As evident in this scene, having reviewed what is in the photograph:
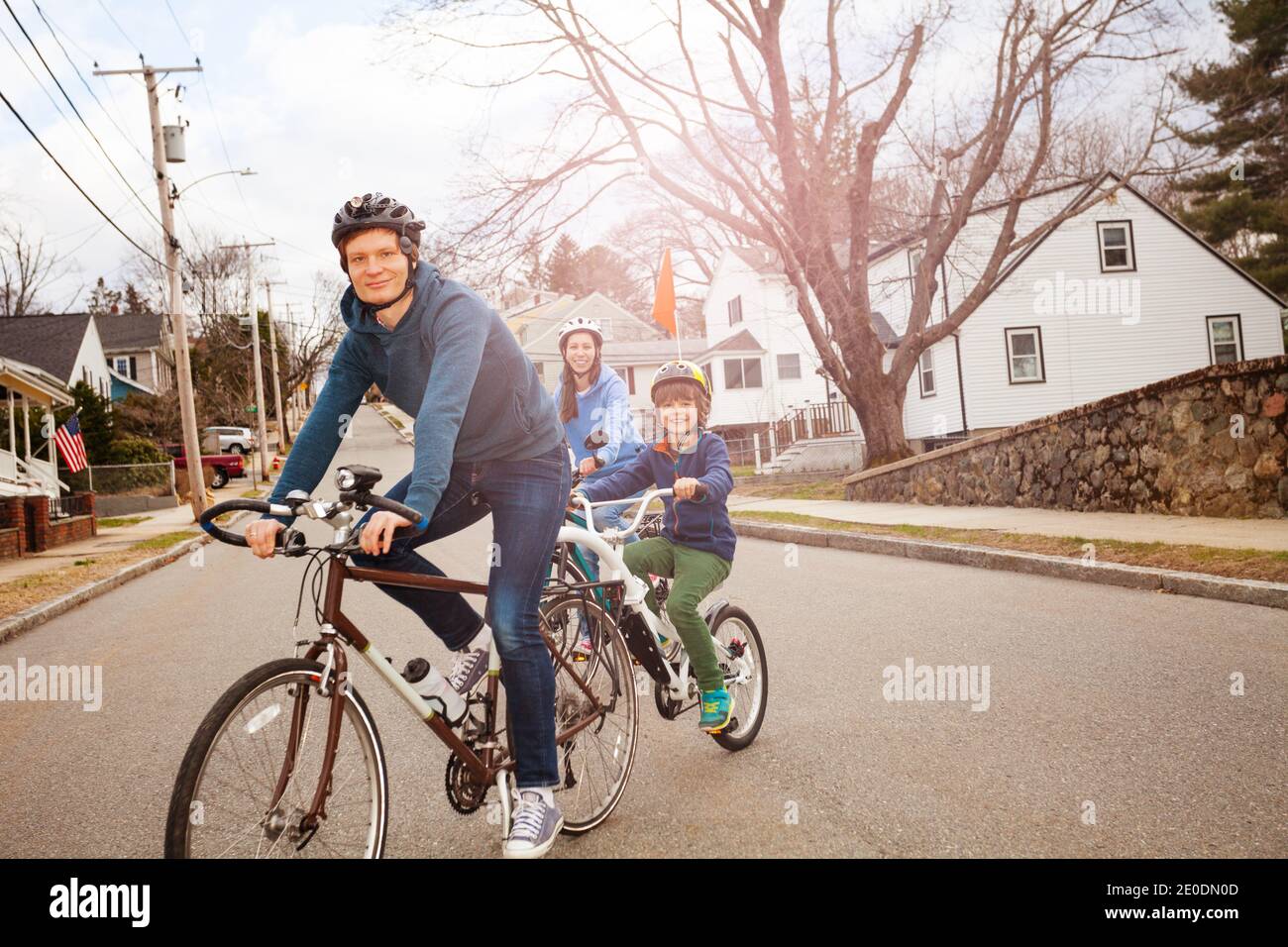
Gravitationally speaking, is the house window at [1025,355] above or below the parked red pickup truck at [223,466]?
above

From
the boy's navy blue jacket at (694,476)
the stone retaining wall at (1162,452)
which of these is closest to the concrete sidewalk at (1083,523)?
the stone retaining wall at (1162,452)

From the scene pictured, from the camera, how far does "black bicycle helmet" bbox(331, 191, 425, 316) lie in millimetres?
3086

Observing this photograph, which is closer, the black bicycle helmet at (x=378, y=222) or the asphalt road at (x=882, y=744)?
the black bicycle helmet at (x=378, y=222)

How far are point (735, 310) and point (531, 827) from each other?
144 ft

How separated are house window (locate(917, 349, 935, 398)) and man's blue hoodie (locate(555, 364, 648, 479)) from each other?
26582 millimetres

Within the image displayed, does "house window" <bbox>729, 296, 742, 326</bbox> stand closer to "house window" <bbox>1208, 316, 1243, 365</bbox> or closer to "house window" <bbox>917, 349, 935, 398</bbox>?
"house window" <bbox>917, 349, 935, 398</bbox>

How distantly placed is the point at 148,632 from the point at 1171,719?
829cm

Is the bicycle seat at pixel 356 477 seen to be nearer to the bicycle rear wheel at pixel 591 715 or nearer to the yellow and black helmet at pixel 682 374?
the bicycle rear wheel at pixel 591 715

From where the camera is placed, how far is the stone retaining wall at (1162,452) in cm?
1134

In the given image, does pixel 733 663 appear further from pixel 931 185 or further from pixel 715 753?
pixel 931 185

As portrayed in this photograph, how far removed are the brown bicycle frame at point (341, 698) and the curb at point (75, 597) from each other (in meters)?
3.54

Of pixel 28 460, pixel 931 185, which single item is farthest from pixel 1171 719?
pixel 28 460

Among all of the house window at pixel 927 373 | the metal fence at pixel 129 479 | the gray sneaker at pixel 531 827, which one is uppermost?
the house window at pixel 927 373
